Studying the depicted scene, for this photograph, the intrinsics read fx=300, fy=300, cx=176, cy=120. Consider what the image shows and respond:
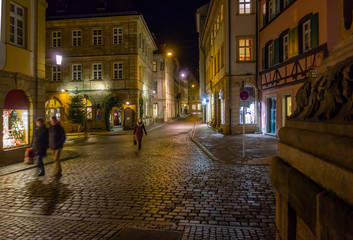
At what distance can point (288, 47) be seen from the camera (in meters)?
18.5

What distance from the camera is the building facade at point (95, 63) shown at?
33.2 metres

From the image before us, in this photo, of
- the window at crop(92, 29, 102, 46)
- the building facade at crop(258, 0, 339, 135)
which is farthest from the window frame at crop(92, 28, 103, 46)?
the building facade at crop(258, 0, 339, 135)

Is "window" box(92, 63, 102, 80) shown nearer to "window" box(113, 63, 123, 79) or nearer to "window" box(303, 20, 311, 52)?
"window" box(113, 63, 123, 79)

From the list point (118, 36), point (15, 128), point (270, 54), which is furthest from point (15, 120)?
point (118, 36)

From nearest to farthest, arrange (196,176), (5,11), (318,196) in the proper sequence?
(318,196) < (196,176) < (5,11)

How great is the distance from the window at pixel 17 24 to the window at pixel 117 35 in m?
Result: 20.1

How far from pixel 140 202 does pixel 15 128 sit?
9.72m

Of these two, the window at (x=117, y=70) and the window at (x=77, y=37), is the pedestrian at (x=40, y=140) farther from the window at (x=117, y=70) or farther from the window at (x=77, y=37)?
the window at (x=77, y=37)

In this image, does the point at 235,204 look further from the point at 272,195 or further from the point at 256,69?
the point at 256,69

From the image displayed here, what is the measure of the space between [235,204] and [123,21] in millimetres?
30781

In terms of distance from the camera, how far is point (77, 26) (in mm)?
33688

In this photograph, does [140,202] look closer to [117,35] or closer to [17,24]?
[17,24]

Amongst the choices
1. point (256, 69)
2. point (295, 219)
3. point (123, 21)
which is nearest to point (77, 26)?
point (123, 21)

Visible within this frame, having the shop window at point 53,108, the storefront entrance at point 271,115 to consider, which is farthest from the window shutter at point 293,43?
the shop window at point 53,108
